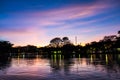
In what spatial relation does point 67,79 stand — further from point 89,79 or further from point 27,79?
point 27,79

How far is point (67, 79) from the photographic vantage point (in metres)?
23.1

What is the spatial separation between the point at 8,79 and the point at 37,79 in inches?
Result: 101

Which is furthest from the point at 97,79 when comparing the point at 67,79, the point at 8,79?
the point at 8,79

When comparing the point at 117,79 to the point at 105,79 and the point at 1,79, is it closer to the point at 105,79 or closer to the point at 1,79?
the point at 105,79

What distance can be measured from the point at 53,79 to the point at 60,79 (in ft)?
2.39

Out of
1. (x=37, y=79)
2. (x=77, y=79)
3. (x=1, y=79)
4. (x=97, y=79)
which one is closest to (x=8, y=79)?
(x=1, y=79)

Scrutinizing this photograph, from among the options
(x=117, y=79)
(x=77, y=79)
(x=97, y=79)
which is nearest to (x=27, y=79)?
(x=77, y=79)

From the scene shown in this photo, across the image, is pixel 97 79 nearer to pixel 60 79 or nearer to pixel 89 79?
pixel 89 79

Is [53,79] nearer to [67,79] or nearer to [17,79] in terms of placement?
[67,79]

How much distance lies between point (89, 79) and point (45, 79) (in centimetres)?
388

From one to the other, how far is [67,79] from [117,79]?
→ 427cm

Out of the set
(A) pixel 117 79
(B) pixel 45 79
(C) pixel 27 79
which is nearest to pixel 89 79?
(A) pixel 117 79

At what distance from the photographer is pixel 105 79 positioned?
74.7 feet

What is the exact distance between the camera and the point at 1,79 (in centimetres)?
2333
